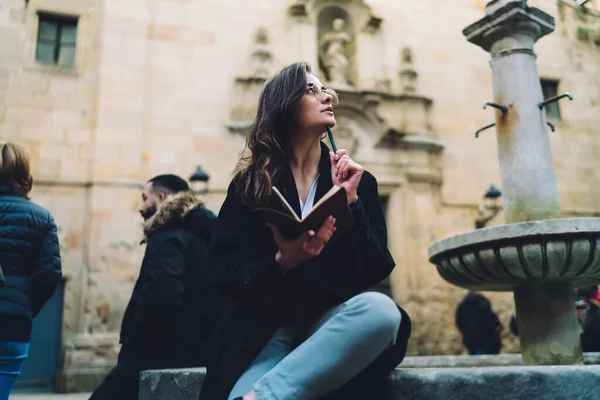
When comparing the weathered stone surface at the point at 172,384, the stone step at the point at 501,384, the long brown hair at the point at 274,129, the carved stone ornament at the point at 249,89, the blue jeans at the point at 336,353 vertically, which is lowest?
the weathered stone surface at the point at 172,384

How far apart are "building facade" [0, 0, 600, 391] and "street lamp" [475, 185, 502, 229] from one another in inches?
13.2

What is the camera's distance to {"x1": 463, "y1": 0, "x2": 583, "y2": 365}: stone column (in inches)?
158

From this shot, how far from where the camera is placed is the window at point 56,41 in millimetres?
10336

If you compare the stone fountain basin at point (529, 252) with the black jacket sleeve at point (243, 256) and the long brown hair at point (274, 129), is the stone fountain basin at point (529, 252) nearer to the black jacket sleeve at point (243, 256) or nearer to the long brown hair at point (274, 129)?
the long brown hair at point (274, 129)

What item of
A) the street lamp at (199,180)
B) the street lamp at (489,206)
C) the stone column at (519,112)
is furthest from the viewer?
the street lamp at (489,206)

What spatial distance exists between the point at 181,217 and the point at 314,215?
73.8 inches

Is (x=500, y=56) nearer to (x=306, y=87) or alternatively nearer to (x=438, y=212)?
(x=306, y=87)

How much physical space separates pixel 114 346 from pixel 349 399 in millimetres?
8194

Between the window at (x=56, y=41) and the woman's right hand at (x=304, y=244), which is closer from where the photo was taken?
the woman's right hand at (x=304, y=244)

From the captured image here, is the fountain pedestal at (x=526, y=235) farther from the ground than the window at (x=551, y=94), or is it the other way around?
the window at (x=551, y=94)

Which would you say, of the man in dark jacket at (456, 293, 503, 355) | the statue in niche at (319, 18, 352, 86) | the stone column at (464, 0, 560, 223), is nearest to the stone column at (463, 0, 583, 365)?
the stone column at (464, 0, 560, 223)

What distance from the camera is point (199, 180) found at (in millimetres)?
9547

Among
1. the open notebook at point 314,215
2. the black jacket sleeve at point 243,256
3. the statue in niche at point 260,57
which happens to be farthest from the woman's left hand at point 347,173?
the statue in niche at point 260,57

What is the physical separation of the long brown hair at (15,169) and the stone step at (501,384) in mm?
2433
